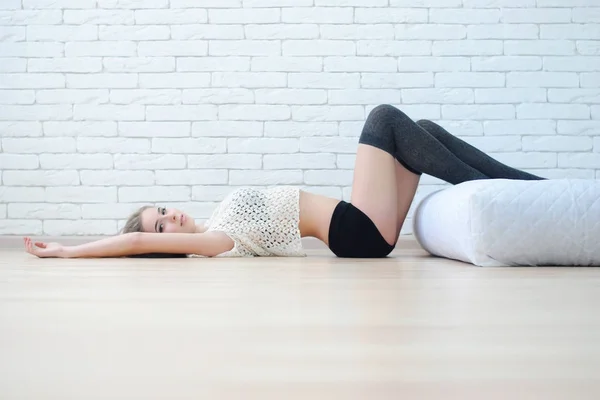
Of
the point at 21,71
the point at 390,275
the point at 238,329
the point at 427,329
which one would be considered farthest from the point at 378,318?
the point at 21,71

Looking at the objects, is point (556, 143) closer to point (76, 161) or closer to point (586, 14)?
point (586, 14)

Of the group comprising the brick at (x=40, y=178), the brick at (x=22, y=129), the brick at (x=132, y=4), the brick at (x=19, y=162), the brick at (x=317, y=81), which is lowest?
the brick at (x=40, y=178)

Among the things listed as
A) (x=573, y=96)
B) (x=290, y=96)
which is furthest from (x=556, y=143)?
(x=290, y=96)

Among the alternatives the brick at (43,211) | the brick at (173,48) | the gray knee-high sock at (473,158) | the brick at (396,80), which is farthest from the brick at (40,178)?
the gray knee-high sock at (473,158)

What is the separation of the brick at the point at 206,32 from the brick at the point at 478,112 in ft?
4.45

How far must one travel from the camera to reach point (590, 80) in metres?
4.29

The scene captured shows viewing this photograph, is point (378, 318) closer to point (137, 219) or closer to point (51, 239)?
point (137, 219)

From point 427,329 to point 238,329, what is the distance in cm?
25

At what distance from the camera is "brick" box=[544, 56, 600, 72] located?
14.0 feet

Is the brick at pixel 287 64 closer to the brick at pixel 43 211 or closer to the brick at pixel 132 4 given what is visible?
the brick at pixel 132 4

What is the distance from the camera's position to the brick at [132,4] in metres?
4.30

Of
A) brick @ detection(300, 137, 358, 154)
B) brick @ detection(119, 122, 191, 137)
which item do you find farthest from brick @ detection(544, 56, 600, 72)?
brick @ detection(119, 122, 191, 137)

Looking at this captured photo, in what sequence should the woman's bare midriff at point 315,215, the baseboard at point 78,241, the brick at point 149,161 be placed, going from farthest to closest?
the brick at point 149,161, the baseboard at point 78,241, the woman's bare midriff at point 315,215

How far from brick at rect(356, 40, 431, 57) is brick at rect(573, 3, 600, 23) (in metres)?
0.93
